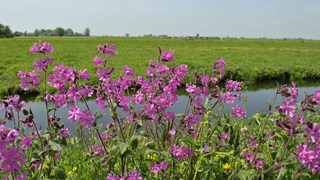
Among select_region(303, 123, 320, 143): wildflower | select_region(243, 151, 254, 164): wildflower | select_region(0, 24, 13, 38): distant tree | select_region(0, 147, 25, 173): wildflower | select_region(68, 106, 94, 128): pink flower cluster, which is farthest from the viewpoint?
select_region(0, 24, 13, 38): distant tree

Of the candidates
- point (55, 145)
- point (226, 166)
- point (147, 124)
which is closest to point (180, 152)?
point (147, 124)

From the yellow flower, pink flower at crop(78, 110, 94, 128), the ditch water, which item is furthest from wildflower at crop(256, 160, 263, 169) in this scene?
the ditch water

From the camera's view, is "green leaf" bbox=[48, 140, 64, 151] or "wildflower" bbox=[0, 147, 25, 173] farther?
"green leaf" bbox=[48, 140, 64, 151]

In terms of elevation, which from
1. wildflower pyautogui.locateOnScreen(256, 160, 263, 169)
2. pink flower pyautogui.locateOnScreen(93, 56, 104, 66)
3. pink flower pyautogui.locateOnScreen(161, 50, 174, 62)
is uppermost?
pink flower pyautogui.locateOnScreen(161, 50, 174, 62)

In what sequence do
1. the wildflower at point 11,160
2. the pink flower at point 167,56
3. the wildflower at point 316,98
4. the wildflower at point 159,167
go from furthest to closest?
1. the pink flower at point 167,56
2. the wildflower at point 159,167
3. the wildflower at point 316,98
4. the wildflower at point 11,160

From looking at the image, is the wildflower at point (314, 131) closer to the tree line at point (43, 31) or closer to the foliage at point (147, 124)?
the foliage at point (147, 124)

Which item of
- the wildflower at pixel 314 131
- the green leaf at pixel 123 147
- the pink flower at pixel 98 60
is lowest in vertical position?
the green leaf at pixel 123 147

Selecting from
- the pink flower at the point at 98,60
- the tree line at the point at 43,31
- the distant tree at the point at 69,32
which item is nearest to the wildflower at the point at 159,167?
the pink flower at the point at 98,60

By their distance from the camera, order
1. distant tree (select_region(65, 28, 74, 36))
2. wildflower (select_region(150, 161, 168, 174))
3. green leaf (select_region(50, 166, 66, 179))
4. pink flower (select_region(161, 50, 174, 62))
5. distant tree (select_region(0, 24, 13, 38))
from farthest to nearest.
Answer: distant tree (select_region(65, 28, 74, 36)) < distant tree (select_region(0, 24, 13, 38)) < pink flower (select_region(161, 50, 174, 62)) < wildflower (select_region(150, 161, 168, 174)) < green leaf (select_region(50, 166, 66, 179))

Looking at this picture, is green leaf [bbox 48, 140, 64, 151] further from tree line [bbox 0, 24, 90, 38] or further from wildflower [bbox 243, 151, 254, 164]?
tree line [bbox 0, 24, 90, 38]

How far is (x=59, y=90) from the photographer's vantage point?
2.66 meters

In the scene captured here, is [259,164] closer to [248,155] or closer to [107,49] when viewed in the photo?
[248,155]

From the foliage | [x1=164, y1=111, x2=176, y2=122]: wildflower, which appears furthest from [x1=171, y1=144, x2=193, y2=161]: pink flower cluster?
[x1=164, y1=111, x2=176, y2=122]: wildflower

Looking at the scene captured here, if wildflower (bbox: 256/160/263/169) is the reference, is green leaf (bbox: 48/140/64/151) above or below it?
above
